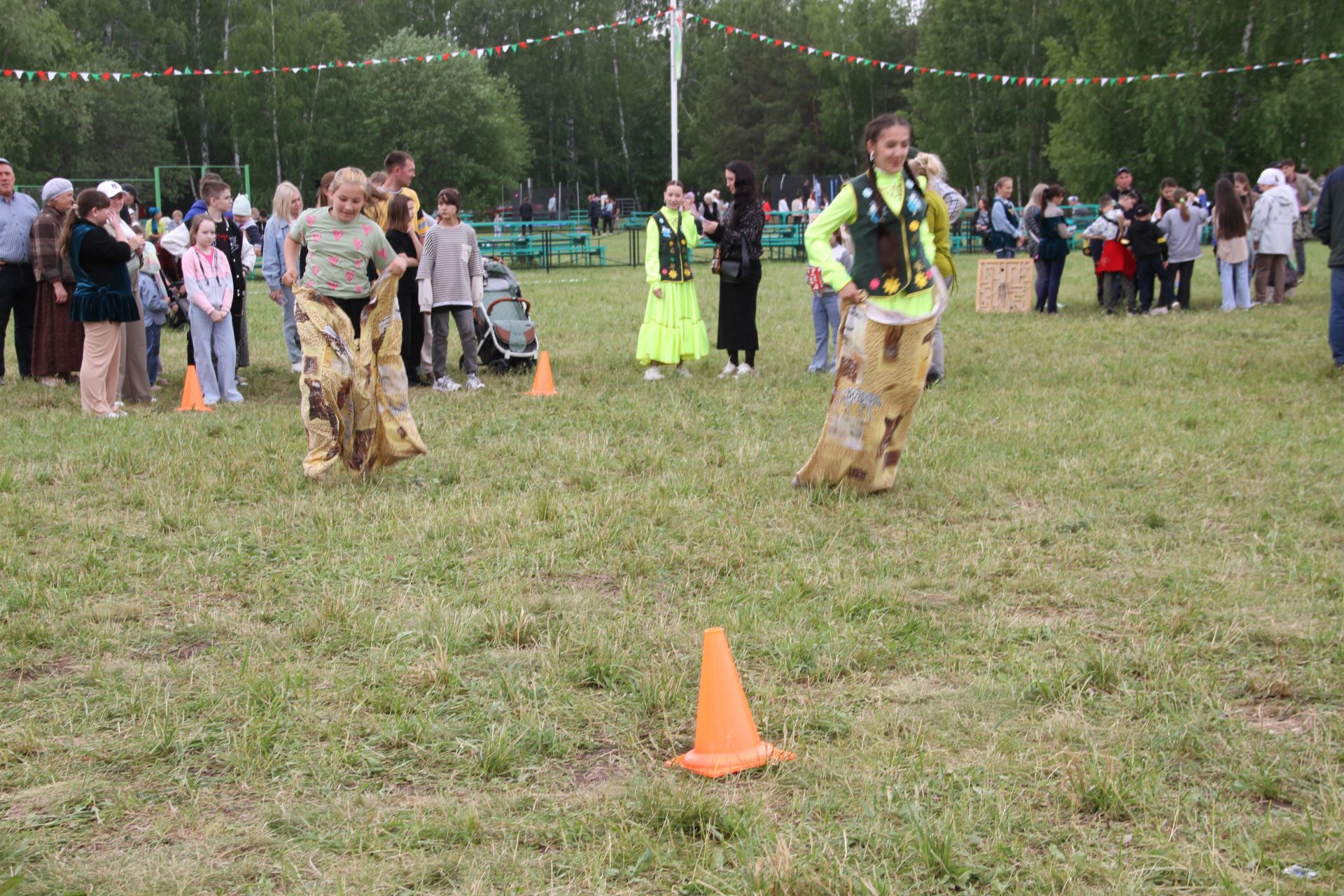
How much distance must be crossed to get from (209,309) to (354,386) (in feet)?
12.6

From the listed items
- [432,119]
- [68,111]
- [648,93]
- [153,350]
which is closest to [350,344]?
[153,350]

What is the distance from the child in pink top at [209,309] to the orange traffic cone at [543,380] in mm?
2529

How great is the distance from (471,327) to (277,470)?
380cm

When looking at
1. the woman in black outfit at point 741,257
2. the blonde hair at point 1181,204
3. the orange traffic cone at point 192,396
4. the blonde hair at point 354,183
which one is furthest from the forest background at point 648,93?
the blonde hair at point 354,183

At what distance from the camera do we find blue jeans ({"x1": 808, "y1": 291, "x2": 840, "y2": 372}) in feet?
38.4

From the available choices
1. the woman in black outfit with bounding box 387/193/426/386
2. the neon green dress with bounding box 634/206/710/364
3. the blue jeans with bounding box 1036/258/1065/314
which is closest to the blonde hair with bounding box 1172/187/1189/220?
the blue jeans with bounding box 1036/258/1065/314

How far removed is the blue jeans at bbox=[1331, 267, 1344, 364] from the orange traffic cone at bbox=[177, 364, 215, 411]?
30.9ft

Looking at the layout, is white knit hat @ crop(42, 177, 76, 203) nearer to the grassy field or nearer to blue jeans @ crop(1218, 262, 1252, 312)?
the grassy field

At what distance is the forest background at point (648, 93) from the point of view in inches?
1361

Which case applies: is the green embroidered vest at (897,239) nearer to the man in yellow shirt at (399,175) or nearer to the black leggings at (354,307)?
the black leggings at (354,307)

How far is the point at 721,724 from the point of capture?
379 centimetres

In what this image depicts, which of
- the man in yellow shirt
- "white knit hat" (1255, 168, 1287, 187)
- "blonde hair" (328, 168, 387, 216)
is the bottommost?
"blonde hair" (328, 168, 387, 216)

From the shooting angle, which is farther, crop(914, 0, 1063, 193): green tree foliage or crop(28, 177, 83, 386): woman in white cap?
crop(914, 0, 1063, 193): green tree foliage

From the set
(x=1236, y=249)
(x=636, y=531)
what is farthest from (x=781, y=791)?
(x=1236, y=249)
